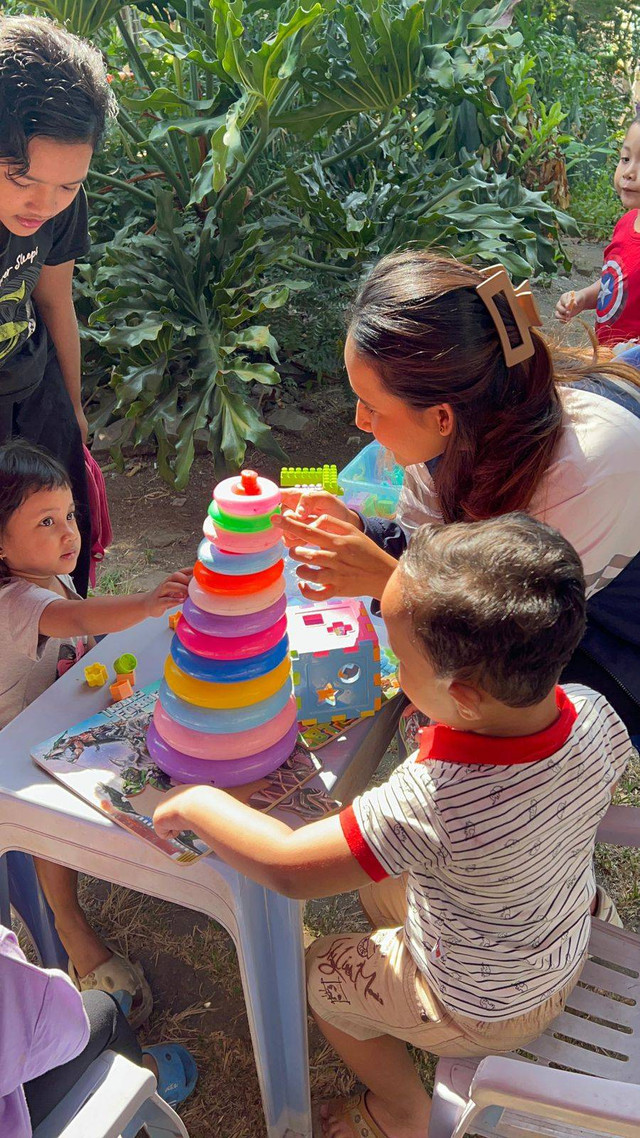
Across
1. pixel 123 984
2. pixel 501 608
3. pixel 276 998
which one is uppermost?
pixel 501 608

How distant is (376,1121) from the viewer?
1.65 meters

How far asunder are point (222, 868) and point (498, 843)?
0.44 metres

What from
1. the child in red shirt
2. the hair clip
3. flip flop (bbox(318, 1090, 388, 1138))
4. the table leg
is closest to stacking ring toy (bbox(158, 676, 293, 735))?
the table leg

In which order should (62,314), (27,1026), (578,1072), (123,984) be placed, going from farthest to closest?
(62,314)
(123,984)
(578,1072)
(27,1026)

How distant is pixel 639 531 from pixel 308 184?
3.03 meters

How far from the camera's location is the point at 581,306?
126 inches

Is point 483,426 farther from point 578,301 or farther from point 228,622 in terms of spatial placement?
point 578,301

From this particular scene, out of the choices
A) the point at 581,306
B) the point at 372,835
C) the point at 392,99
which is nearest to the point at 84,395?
the point at 392,99

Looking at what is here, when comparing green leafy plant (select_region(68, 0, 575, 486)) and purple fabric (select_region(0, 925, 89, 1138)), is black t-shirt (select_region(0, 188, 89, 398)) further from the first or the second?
purple fabric (select_region(0, 925, 89, 1138))

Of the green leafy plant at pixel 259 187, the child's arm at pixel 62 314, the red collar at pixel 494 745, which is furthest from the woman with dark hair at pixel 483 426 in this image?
the green leafy plant at pixel 259 187

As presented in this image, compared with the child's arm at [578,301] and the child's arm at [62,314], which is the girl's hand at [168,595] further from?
the child's arm at [578,301]

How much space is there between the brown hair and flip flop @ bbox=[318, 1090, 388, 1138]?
1.07 meters

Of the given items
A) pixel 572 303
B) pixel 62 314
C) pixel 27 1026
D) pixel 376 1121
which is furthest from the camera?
pixel 572 303

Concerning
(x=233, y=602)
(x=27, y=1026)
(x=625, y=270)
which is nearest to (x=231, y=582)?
(x=233, y=602)
